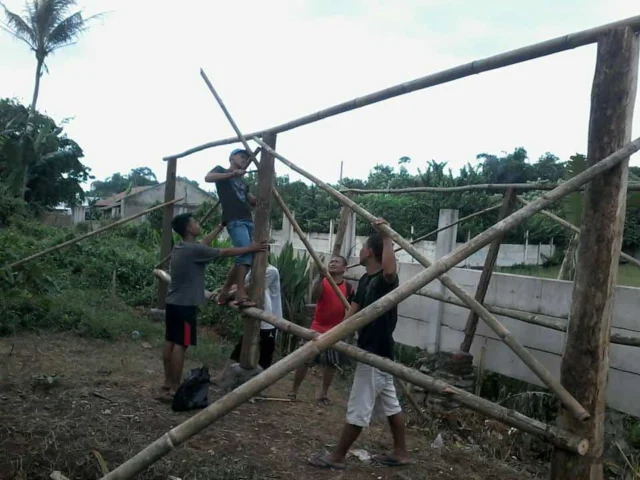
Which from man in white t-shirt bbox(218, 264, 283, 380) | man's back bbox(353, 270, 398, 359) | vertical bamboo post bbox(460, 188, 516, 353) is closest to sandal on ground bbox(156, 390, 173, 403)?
man in white t-shirt bbox(218, 264, 283, 380)

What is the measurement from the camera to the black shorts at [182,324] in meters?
4.93

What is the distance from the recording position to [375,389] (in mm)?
3797

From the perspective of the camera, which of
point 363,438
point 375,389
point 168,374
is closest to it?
point 375,389

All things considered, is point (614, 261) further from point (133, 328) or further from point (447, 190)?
point (133, 328)

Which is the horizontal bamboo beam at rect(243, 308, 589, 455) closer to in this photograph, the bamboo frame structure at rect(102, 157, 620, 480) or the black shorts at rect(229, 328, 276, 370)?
the bamboo frame structure at rect(102, 157, 620, 480)

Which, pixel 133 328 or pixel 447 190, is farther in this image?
pixel 133 328

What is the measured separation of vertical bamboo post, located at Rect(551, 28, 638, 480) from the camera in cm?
274

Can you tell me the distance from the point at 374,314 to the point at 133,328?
19.5ft

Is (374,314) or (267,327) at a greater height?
(374,314)

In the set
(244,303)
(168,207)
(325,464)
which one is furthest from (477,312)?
(168,207)

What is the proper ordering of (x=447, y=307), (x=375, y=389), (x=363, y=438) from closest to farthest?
(x=375, y=389)
(x=363, y=438)
(x=447, y=307)

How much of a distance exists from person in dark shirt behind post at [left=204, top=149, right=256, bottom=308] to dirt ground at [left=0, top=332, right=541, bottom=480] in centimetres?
100

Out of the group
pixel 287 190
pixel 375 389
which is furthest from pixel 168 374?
pixel 287 190

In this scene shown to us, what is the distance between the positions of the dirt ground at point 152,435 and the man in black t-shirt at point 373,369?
0.17 m
